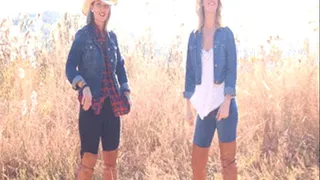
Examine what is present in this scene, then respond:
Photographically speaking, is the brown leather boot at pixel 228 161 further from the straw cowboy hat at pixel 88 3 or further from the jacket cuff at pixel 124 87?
the straw cowboy hat at pixel 88 3

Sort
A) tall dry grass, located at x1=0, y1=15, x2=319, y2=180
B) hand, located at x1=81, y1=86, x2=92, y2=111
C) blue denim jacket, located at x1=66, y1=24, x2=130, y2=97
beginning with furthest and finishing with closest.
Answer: tall dry grass, located at x1=0, y1=15, x2=319, y2=180, blue denim jacket, located at x1=66, y1=24, x2=130, y2=97, hand, located at x1=81, y1=86, x2=92, y2=111

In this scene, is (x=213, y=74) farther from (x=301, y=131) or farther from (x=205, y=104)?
(x=301, y=131)

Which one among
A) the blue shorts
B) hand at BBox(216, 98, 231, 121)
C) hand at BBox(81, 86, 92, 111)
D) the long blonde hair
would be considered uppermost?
the long blonde hair

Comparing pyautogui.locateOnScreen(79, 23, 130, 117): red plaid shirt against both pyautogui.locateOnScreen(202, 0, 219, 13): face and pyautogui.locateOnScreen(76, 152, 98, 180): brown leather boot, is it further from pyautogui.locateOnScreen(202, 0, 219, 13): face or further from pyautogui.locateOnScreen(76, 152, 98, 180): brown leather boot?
pyautogui.locateOnScreen(202, 0, 219, 13): face

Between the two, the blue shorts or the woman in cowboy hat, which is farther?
the blue shorts

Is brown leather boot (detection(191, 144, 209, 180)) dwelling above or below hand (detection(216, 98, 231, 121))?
below

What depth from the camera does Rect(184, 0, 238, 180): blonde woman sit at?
354cm

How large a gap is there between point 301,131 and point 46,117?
2.37m

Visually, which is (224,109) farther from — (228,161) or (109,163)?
(109,163)

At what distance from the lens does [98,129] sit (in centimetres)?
347

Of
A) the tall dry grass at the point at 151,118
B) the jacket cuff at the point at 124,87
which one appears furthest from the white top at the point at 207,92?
the tall dry grass at the point at 151,118

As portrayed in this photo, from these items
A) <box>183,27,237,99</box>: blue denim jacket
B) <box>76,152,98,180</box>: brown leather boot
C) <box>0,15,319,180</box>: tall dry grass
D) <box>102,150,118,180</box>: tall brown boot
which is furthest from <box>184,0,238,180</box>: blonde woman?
<box>0,15,319,180</box>: tall dry grass

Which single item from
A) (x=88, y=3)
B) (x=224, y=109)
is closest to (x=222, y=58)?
(x=224, y=109)

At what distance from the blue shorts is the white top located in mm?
50
